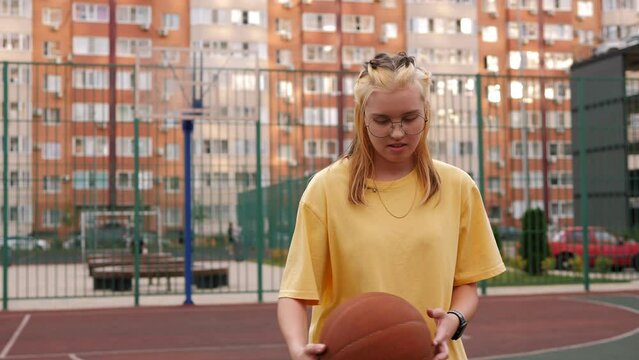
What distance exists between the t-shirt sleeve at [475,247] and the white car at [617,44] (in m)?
25.1

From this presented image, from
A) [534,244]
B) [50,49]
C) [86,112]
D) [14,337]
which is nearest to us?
[14,337]

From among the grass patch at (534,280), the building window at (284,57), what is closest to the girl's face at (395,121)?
the grass patch at (534,280)

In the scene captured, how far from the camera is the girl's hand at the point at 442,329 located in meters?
1.99

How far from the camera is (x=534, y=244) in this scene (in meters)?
17.1

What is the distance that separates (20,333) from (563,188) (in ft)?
35.5

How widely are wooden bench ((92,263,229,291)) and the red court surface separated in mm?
1572

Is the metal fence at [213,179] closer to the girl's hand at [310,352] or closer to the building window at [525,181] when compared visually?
the building window at [525,181]

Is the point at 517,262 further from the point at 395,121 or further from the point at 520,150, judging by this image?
the point at 520,150

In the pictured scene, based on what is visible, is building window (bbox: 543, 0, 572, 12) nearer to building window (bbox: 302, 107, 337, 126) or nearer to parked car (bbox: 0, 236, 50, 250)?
building window (bbox: 302, 107, 337, 126)

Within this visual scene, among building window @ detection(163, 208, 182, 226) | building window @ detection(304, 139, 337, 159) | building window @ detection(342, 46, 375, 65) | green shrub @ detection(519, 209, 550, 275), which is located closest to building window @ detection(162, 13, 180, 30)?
building window @ detection(342, 46, 375, 65)

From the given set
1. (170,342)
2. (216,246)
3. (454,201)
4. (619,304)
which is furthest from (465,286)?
(216,246)

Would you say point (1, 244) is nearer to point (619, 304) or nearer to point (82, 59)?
point (619, 304)

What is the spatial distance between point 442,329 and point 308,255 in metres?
0.35

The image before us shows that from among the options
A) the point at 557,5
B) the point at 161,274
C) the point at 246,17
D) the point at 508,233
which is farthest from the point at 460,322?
the point at 557,5
